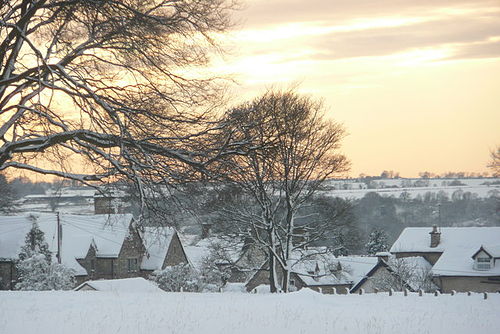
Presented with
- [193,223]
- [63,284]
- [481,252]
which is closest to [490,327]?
[193,223]

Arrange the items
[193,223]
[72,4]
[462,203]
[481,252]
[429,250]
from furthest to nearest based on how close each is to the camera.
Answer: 1. [462,203]
2. [429,250]
3. [481,252]
4. [193,223]
5. [72,4]

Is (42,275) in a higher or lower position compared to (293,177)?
lower

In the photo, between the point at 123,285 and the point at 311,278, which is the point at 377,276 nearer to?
the point at 311,278

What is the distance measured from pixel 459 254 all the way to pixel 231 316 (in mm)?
47265

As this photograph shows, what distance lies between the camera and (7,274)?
43875mm

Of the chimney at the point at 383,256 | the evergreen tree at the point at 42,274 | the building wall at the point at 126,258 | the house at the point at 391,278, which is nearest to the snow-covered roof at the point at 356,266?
the house at the point at 391,278

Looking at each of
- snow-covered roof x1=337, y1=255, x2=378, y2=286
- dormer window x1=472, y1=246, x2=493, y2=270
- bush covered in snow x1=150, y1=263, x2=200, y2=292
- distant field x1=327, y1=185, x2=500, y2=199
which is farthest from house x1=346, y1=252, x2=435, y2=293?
distant field x1=327, y1=185, x2=500, y2=199

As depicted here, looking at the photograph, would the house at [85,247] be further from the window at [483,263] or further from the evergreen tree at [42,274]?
the window at [483,263]

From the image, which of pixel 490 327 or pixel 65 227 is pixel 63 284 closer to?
pixel 65 227

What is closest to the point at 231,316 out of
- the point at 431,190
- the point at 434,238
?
the point at 434,238

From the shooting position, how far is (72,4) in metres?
10.7

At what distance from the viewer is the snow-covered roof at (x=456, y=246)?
2200 inches

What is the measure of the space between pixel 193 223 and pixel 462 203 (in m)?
170

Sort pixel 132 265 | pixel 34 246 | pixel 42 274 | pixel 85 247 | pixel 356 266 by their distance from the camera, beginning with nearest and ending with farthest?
pixel 42 274, pixel 34 246, pixel 85 247, pixel 132 265, pixel 356 266
